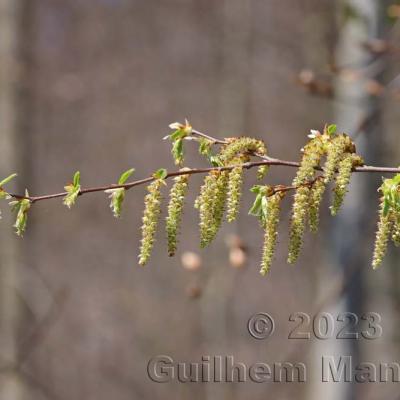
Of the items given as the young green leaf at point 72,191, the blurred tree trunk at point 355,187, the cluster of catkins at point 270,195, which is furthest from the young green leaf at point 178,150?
the blurred tree trunk at point 355,187

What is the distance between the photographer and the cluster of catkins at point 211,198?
5.38ft

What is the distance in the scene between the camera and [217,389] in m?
8.16

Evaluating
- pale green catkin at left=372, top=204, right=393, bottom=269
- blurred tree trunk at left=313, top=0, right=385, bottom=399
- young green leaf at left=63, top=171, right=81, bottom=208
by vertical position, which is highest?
blurred tree trunk at left=313, top=0, right=385, bottom=399

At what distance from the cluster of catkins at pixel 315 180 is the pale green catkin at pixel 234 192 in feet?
0.35

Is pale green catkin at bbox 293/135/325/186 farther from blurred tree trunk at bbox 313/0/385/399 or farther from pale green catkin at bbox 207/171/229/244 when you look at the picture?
blurred tree trunk at bbox 313/0/385/399

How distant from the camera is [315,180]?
1.66m

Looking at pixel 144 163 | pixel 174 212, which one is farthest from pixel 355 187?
pixel 144 163

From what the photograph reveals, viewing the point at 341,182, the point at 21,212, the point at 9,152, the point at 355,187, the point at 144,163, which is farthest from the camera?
the point at 144,163

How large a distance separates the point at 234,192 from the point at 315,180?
0.16 meters

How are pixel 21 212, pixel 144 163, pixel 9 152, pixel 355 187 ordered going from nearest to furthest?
pixel 21 212, pixel 355 187, pixel 9 152, pixel 144 163

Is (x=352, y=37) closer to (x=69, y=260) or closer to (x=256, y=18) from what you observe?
(x=256, y=18)

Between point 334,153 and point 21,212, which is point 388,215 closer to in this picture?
point 334,153

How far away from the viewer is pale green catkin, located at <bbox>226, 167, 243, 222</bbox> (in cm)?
163

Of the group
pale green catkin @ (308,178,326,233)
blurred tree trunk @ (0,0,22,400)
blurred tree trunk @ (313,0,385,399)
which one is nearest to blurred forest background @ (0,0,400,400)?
blurred tree trunk @ (0,0,22,400)
